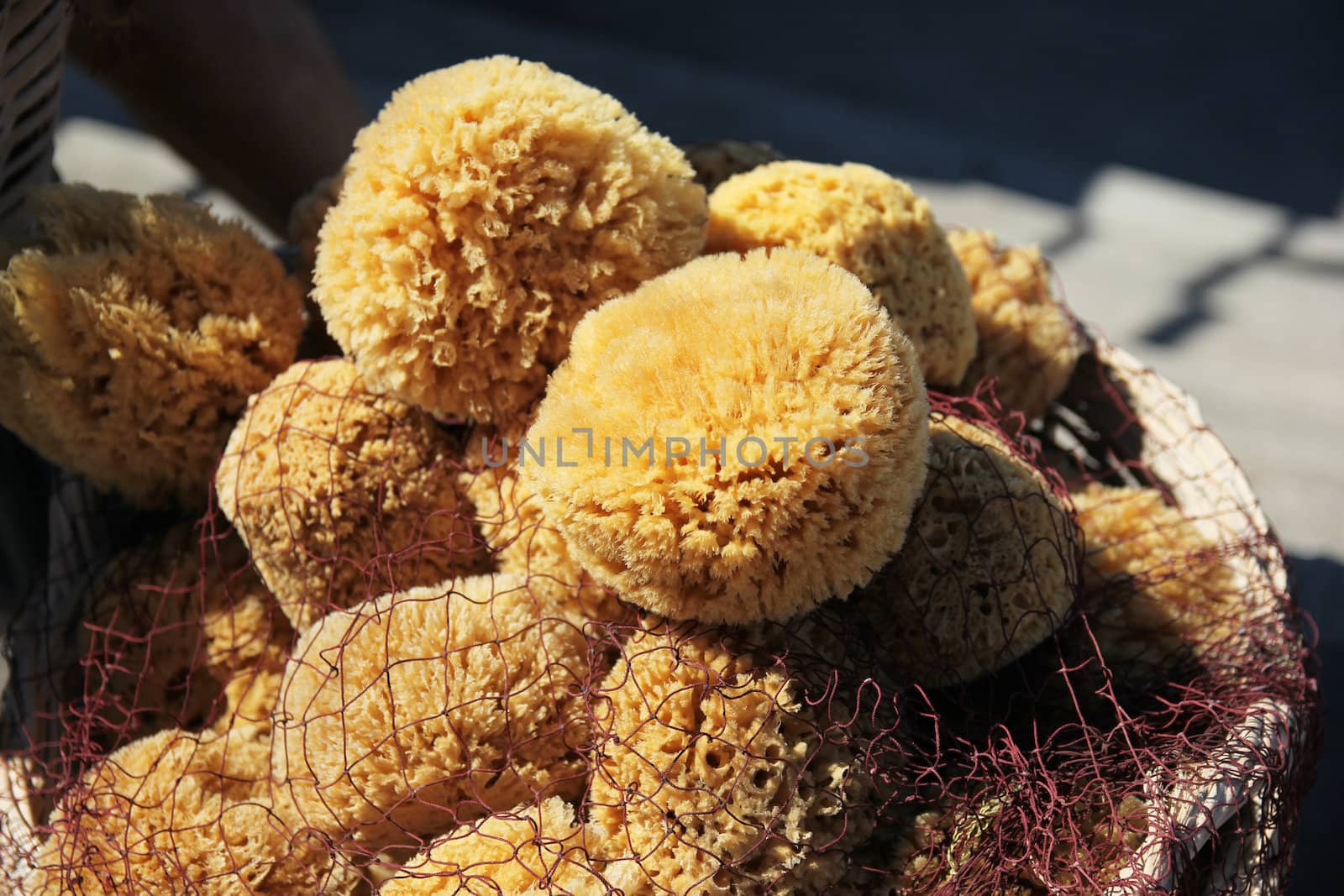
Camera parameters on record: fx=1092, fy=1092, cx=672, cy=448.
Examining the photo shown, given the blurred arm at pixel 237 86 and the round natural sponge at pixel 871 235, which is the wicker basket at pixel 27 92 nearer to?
the blurred arm at pixel 237 86

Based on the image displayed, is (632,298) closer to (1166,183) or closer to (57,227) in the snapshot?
(57,227)

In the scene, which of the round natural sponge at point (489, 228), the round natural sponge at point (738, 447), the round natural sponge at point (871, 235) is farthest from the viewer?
the round natural sponge at point (871, 235)

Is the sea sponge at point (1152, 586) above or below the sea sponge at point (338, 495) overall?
below

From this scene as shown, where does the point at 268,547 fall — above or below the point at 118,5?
below

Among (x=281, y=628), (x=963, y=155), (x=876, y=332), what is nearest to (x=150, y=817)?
(x=281, y=628)

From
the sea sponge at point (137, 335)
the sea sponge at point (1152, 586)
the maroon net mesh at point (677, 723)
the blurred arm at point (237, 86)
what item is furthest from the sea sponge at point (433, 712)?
the blurred arm at point (237, 86)

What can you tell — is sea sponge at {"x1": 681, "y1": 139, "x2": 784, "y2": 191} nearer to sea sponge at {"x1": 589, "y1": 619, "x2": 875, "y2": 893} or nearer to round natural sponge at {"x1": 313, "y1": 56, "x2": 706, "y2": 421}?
round natural sponge at {"x1": 313, "y1": 56, "x2": 706, "y2": 421}

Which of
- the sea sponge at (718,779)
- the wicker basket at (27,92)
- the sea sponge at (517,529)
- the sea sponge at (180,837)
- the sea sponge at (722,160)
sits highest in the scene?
the wicker basket at (27,92)
